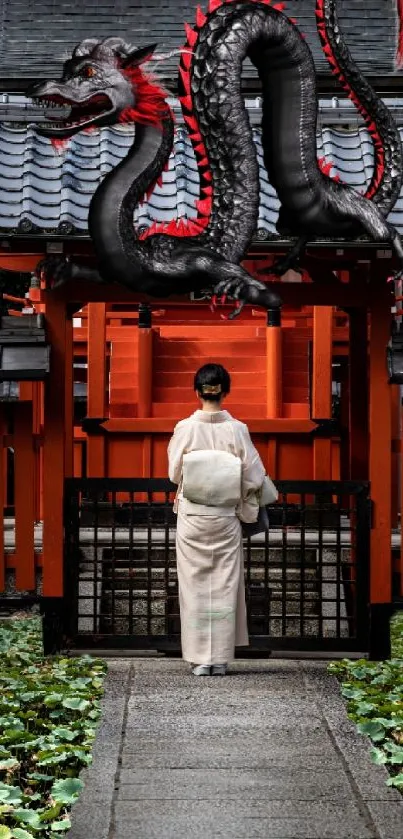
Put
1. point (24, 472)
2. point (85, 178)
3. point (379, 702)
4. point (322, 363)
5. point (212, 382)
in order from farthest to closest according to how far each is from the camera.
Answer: point (322, 363), point (24, 472), point (85, 178), point (212, 382), point (379, 702)

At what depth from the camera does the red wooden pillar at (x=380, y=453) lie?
982cm

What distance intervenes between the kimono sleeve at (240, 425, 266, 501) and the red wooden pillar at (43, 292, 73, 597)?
5.48ft

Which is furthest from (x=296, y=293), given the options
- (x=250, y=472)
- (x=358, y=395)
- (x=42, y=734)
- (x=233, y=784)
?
(x=233, y=784)

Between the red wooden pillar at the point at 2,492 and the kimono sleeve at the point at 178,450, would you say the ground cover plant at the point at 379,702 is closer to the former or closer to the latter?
the kimono sleeve at the point at 178,450

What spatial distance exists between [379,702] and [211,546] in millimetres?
1547

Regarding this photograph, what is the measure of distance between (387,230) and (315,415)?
30.9 ft

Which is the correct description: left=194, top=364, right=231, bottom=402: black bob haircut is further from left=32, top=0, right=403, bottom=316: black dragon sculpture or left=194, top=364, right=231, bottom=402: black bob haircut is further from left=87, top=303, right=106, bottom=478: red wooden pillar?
left=87, top=303, right=106, bottom=478: red wooden pillar

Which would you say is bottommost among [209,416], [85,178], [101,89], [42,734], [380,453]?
[42,734]

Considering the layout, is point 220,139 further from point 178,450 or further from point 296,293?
point 296,293

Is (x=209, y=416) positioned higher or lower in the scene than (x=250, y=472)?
higher

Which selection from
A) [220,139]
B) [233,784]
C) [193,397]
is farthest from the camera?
[193,397]

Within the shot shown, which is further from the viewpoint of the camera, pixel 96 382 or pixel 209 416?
pixel 96 382

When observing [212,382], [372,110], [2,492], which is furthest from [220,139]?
[2,492]

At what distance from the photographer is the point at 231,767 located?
6.56 metres
